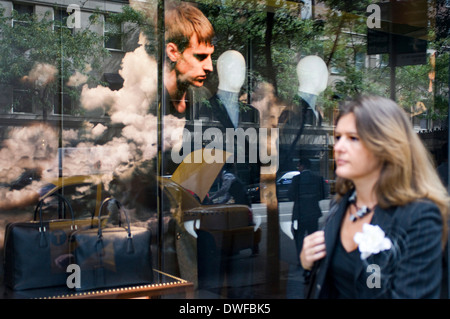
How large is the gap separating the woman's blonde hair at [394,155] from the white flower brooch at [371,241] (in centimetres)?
9

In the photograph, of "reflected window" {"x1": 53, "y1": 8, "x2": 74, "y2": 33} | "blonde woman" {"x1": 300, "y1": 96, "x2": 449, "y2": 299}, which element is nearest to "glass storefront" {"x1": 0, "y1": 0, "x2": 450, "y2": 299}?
"reflected window" {"x1": 53, "y1": 8, "x2": 74, "y2": 33}

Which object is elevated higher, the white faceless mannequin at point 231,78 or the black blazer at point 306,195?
the white faceless mannequin at point 231,78

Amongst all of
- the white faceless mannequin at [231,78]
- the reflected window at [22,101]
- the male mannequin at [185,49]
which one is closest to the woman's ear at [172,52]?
the male mannequin at [185,49]

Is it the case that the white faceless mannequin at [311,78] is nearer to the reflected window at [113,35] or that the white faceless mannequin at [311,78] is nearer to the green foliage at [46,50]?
the reflected window at [113,35]

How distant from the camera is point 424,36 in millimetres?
3453

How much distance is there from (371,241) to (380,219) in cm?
8

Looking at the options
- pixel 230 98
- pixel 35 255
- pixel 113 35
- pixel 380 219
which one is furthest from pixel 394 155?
pixel 113 35

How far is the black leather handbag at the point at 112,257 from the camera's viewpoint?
3416 millimetres

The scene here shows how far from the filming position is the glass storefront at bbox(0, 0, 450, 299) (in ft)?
11.7

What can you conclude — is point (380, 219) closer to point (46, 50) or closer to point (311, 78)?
point (311, 78)

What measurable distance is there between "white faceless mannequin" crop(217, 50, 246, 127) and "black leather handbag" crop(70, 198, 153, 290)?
113 cm

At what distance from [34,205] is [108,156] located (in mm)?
618
